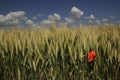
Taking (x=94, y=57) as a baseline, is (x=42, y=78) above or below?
below

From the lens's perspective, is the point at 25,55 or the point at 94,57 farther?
the point at 25,55

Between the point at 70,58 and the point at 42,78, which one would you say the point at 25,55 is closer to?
the point at 42,78

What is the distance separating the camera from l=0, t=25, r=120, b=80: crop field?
8.83 ft

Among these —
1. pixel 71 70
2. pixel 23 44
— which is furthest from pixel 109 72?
pixel 23 44

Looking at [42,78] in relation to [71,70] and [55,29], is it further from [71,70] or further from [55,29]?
[55,29]

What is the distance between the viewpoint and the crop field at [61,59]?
2691 mm

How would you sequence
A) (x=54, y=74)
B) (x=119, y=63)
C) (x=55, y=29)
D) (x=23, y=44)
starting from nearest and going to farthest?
(x=119, y=63) < (x=54, y=74) < (x=23, y=44) < (x=55, y=29)

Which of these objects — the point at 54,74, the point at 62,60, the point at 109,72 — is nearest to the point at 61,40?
the point at 62,60

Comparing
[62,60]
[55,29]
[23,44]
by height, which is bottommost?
[62,60]

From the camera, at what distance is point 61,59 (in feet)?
9.33

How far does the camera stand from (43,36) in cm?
301

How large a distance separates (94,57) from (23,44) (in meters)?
1.01

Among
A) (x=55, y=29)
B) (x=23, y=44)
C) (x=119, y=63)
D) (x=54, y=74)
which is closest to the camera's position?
(x=119, y=63)

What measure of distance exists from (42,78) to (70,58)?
445mm
